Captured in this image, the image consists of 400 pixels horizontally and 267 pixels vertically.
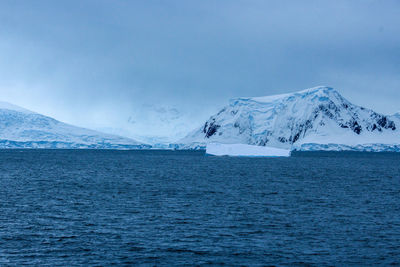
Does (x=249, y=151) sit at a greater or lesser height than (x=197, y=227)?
greater

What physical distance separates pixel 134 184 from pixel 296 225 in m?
35.1

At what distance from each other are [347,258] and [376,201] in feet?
82.5

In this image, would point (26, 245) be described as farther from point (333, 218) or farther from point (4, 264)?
point (333, 218)

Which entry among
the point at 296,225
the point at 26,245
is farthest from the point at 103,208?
the point at 296,225

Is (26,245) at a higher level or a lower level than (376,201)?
lower

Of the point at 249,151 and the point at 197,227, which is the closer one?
the point at 197,227

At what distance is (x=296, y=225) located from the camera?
35.9 metres

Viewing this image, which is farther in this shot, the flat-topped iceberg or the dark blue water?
the flat-topped iceberg

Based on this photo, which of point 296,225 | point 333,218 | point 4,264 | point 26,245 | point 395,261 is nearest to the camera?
point 4,264

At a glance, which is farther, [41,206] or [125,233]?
[41,206]

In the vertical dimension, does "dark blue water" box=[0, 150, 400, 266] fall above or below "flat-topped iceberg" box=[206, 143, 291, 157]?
below

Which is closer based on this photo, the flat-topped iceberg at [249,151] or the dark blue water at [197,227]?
the dark blue water at [197,227]

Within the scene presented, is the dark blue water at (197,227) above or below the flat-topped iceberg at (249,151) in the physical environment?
below

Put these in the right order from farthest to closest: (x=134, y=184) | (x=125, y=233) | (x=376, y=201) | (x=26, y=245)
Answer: (x=134, y=184) → (x=376, y=201) → (x=125, y=233) → (x=26, y=245)
